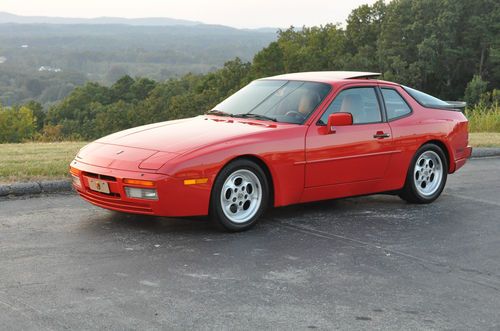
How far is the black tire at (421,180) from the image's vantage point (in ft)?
27.1

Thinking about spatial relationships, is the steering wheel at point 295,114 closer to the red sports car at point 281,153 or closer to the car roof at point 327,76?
the red sports car at point 281,153

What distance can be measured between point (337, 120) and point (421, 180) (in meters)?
1.64

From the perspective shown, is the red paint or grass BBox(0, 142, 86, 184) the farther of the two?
grass BBox(0, 142, 86, 184)

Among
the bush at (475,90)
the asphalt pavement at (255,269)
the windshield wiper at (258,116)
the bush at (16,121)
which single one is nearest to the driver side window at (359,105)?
the windshield wiper at (258,116)

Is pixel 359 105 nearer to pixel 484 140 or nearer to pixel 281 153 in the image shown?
pixel 281 153

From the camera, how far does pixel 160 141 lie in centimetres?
694

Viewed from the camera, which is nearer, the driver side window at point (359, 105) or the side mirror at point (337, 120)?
the side mirror at point (337, 120)

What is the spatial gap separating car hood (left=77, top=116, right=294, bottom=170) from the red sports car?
0.04 feet

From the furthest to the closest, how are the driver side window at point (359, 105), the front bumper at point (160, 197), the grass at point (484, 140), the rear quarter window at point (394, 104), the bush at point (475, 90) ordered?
the bush at point (475, 90) < the grass at point (484, 140) < the rear quarter window at point (394, 104) < the driver side window at point (359, 105) < the front bumper at point (160, 197)

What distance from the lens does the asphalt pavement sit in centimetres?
456

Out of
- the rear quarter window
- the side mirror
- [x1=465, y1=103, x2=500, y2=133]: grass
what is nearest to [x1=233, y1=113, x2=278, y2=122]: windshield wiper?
the side mirror

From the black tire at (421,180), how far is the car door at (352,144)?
0.45 m

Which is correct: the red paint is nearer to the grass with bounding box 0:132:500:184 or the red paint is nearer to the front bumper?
the front bumper

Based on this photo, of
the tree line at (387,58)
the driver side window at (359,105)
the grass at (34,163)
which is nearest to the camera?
the driver side window at (359,105)
